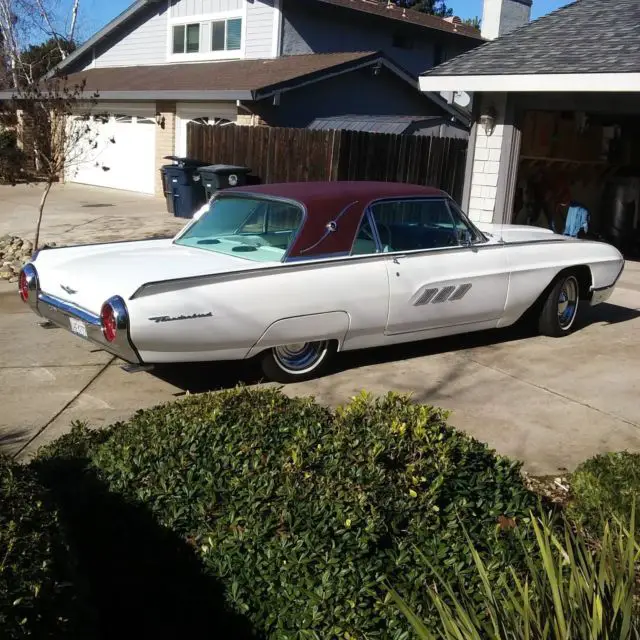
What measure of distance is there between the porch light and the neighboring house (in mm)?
15

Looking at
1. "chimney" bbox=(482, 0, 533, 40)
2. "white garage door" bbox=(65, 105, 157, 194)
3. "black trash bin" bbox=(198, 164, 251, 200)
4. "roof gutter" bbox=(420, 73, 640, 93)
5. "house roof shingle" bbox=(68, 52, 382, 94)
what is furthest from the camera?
"chimney" bbox=(482, 0, 533, 40)

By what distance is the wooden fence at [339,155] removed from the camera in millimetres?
14164

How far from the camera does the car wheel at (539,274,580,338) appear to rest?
764 cm

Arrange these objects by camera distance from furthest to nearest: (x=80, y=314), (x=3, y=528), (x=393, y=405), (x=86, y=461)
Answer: (x=80, y=314) < (x=393, y=405) < (x=86, y=461) < (x=3, y=528)

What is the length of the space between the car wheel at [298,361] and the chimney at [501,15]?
19363 mm

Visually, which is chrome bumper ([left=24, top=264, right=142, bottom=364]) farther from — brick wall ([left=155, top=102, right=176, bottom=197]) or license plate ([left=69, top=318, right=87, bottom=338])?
brick wall ([left=155, top=102, right=176, bottom=197])

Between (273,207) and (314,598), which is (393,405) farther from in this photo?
(273,207)

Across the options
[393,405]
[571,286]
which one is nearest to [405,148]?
[571,286]

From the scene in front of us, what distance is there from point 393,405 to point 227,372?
313 cm

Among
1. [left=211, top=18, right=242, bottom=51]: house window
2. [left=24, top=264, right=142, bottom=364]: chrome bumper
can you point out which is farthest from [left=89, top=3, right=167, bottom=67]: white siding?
[left=24, top=264, right=142, bottom=364]: chrome bumper

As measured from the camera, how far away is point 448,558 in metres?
2.73

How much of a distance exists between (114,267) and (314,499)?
11.6 feet

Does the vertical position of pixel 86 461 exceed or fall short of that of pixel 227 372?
it exceeds it

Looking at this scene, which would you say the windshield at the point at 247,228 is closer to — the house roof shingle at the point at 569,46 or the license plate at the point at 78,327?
the license plate at the point at 78,327
